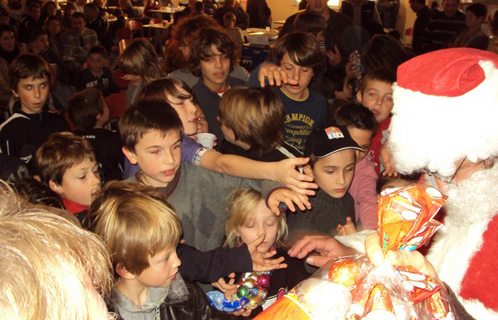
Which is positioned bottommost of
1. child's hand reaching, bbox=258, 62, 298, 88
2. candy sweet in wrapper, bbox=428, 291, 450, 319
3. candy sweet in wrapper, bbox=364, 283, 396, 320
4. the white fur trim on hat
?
candy sweet in wrapper, bbox=428, 291, 450, 319

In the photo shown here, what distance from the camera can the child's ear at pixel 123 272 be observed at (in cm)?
182

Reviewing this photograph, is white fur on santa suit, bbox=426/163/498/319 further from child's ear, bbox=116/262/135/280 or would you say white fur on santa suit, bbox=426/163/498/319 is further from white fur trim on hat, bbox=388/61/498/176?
child's ear, bbox=116/262/135/280

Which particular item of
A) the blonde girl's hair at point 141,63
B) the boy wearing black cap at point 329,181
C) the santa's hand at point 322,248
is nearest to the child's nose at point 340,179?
the boy wearing black cap at point 329,181

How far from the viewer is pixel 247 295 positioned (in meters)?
2.15

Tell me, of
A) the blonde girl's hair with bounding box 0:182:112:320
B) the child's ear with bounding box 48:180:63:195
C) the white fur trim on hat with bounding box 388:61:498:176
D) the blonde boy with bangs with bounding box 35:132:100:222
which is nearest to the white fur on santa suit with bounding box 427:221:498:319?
the white fur trim on hat with bounding box 388:61:498:176

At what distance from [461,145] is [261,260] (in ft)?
3.75

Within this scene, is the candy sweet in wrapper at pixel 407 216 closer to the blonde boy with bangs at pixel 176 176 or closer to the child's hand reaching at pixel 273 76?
the blonde boy with bangs at pixel 176 176

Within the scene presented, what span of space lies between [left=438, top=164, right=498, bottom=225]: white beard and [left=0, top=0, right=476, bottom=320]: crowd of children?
2.00 feet

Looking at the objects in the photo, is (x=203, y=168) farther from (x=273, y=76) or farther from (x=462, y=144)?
(x=462, y=144)

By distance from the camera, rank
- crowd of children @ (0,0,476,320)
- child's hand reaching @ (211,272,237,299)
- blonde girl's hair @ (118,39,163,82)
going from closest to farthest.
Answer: crowd of children @ (0,0,476,320), child's hand reaching @ (211,272,237,299), blonde girl's hair @ (118,39,163,82)

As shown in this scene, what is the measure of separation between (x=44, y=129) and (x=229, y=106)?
1980mm

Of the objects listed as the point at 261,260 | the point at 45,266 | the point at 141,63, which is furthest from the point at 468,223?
the point at 141,63

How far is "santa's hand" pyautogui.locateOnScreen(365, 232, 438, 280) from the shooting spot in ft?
3.94

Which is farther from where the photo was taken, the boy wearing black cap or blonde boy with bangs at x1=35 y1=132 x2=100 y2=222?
blonde boy with bangs at x1=35 y1=132 x2=100 y2=222
